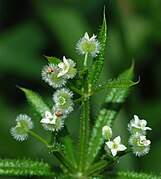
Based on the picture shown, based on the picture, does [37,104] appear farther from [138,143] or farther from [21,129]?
[138,143]

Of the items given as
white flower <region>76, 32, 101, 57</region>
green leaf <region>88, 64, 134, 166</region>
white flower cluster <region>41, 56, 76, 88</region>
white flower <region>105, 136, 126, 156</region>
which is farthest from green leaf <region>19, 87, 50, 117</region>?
white flower <region>105, 136, 126, 156</region>

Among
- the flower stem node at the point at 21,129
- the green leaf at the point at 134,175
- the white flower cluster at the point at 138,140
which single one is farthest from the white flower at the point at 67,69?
the green leaf at the point at 134,175

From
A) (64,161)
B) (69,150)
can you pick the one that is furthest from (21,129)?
(69,150)

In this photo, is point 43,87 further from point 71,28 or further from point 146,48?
point 146,48

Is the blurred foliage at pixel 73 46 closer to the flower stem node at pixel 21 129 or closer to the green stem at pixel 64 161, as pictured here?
the green stem at pixel 64 161

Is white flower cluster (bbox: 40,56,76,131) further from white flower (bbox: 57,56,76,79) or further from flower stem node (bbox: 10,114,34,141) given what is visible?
flower stem node (bbox: 10,114,34,141)

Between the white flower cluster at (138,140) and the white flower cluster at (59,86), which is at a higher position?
the white flower cluster at (59,86)
